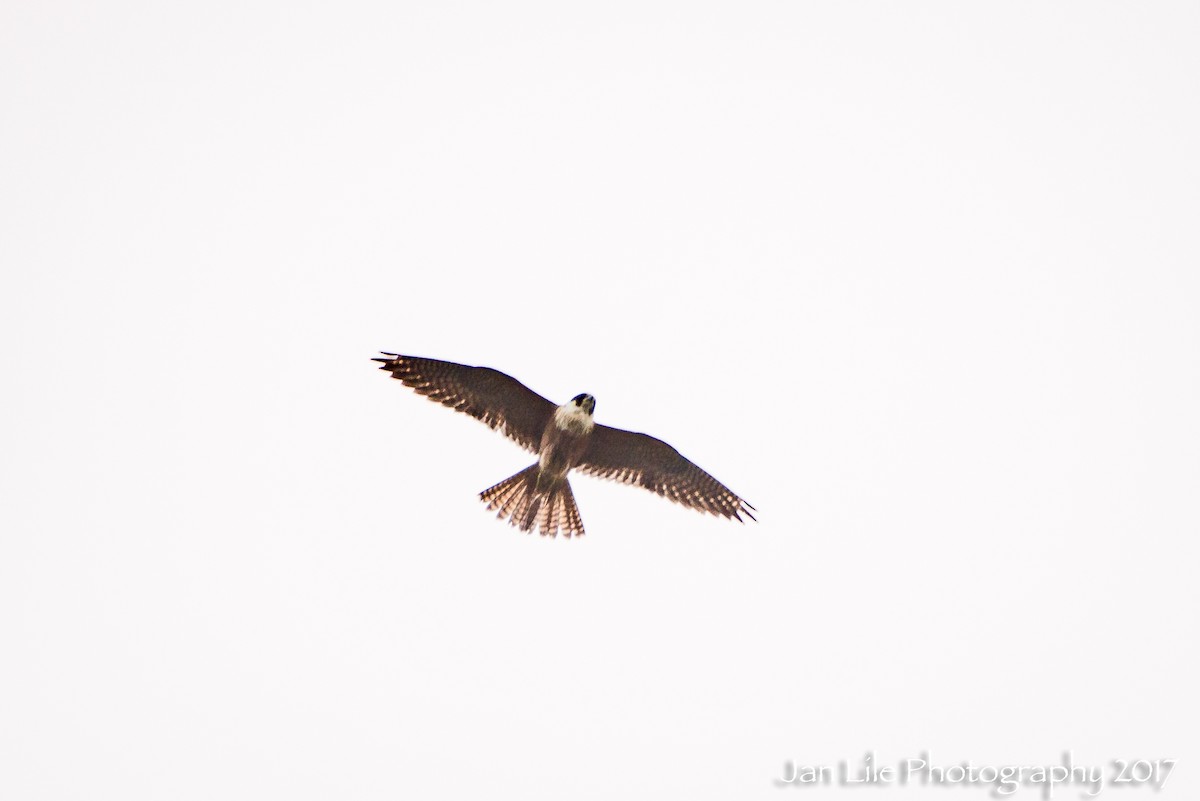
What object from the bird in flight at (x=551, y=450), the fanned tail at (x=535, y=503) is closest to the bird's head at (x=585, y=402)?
the bird in flight at (x=551, y=450)

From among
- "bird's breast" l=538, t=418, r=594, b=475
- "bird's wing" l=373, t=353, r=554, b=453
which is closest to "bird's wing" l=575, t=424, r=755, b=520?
"bird's breast" l=538, t=418, r=594, b=475

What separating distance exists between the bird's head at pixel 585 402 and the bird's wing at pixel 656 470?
20.2 inches

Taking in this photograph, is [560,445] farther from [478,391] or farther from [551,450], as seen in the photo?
[478,391]

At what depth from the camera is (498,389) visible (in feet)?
39.8

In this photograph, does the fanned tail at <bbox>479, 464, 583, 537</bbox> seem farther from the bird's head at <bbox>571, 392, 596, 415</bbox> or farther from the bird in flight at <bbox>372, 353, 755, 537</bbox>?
the bird's head at <bbox>571, 392, 596, 415</bbox>

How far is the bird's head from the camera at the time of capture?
12070 mm

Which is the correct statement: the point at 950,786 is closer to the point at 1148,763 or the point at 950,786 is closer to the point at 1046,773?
the point at 1046,773

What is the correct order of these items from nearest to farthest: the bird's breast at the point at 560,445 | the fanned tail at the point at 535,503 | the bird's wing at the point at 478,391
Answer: the bird's wing at the point at 478,391
the bird's breast at the point at 560,445
the fanned tail at the point at 535,503

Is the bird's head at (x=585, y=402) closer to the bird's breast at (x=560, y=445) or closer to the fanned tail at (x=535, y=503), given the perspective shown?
the bird's breast at (x=560, y=445)

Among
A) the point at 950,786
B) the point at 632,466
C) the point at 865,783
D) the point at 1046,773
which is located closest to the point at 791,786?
the point at 865,783

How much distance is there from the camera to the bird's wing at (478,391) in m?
12.1

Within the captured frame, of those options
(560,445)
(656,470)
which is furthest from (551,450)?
(656,470)

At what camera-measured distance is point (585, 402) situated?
1206 centimetres

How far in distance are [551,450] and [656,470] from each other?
139 centimetres
